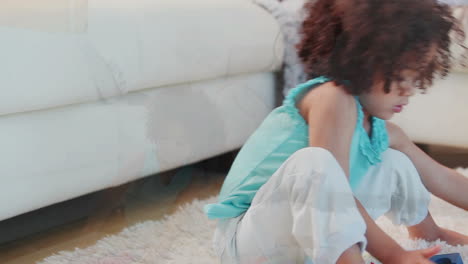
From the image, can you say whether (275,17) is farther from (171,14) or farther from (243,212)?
(243,212)

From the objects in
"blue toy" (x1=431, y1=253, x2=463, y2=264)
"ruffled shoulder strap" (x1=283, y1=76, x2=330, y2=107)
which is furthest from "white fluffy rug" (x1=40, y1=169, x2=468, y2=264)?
"ruffled shoulder strap" (x1=283, y1=76, x2=330, y2=107)

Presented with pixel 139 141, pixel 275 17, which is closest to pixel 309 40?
pixel 275 17

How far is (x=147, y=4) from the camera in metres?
0.43

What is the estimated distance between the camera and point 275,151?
21.6 inches

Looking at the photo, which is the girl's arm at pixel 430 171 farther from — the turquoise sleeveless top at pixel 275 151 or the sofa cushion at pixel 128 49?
the sofa cushion at pixel 128 49

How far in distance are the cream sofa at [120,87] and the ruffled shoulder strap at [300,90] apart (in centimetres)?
2

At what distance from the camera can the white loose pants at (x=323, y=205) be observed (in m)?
0.45

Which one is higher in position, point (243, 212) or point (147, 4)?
point (147, 4)

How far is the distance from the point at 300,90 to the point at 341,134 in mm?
52

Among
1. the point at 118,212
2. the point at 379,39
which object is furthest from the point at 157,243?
the point at 379,39

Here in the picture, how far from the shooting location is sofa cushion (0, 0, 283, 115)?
0.40 meters

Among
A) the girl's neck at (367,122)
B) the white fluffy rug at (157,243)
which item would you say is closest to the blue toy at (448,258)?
the white fluffy rug at (157,243)

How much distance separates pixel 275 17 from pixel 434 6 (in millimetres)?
129

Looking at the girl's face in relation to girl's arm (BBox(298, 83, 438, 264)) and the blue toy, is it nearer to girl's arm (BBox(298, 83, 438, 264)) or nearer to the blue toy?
girl's arm (BBox(298, 83, 438, 264))
